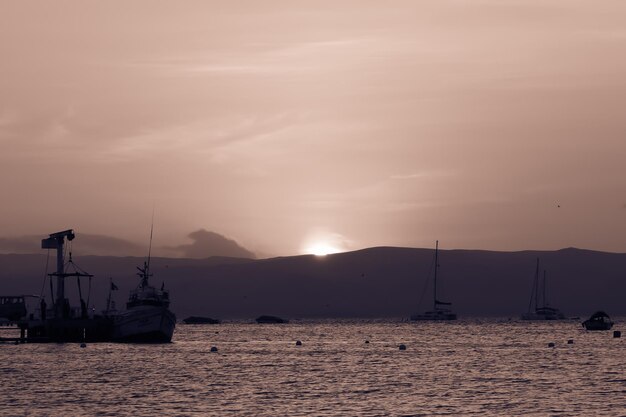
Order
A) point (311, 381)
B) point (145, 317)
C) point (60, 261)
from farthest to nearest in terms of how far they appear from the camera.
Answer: point (60, 261)
point (145, 317)
point (311, 381)

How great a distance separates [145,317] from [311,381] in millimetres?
58924

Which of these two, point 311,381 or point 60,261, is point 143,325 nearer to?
point 60,261

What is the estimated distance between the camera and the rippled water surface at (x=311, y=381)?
7600 cm

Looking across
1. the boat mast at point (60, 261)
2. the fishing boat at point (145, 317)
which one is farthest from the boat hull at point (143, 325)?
the boat mast at point (60, 261)

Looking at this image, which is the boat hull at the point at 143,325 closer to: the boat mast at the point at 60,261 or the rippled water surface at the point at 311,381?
the rippled water surface at the point at 311,381

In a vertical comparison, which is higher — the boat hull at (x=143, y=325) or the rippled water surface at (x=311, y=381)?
the boat hull at (x=143, y=325)

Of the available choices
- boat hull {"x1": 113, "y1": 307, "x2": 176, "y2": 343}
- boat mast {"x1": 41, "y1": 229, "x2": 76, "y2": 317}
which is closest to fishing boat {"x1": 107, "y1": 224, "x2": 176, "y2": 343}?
boat hull {"x1": 113, "y1": 307, "x2": 176, "y2": 343}

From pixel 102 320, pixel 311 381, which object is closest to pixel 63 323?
pixel 102 320

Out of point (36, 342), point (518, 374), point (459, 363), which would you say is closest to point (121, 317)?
point (36, 342)

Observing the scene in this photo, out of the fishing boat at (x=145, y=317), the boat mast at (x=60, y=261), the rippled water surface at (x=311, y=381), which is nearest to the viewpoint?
the rippled water surface at (x=311, y=381)

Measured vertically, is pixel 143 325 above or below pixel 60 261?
below

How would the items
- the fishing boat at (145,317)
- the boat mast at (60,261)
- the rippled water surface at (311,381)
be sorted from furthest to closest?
the boat mast at (60,261) → the fishing boat at (145,317) → the rippled water surface at (311,381)

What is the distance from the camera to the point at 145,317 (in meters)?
153

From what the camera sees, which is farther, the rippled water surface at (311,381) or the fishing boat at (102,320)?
the fishing boat at (102,320)
